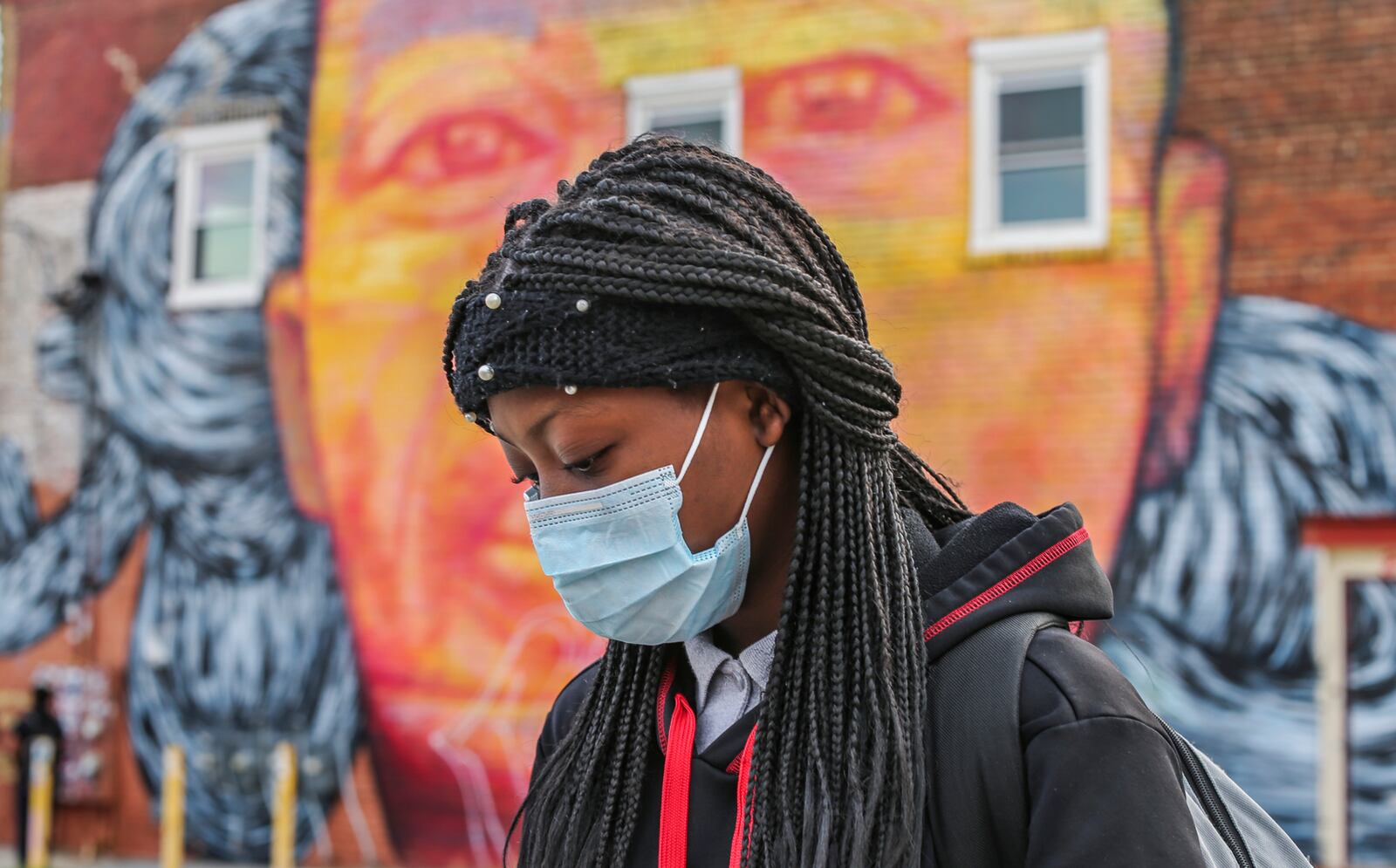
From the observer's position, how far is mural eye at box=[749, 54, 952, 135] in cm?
850

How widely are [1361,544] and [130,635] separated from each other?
9028 millimetres

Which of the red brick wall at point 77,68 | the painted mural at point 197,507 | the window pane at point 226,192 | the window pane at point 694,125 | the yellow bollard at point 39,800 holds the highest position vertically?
the red brick wall at point 77,68

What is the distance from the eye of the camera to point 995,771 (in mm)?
1396

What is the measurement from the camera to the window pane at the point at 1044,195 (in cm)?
824

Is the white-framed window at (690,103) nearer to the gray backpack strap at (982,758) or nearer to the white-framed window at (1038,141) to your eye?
the white-framed window at (1038,141)

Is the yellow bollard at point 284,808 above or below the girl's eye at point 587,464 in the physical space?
below

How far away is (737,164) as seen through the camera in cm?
173

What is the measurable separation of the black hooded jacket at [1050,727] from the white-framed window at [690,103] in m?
7.55

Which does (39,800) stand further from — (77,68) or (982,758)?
(982,758)

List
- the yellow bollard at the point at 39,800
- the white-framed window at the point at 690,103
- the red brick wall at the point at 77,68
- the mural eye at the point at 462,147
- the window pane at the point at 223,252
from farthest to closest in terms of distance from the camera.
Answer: the red brick wall at the point at 77,68 < the window pane at the point at 223,252 < the mural eye at the point at 462,147 < the yellow bollard at the point at 39,800 < the white-framed window at the point at 690,103

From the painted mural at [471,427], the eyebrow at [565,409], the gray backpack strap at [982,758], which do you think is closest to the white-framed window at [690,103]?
the painted mural at [471,427]

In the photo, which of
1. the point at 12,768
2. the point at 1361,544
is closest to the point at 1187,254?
the point at 1361,544

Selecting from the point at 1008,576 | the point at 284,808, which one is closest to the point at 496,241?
the point at 284,808

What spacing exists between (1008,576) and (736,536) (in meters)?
0.37
